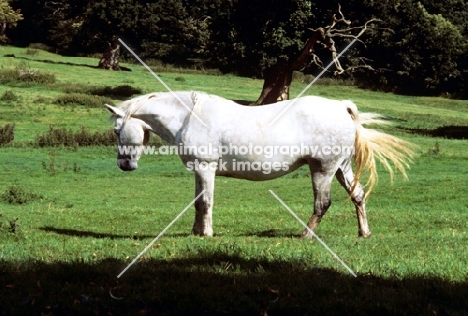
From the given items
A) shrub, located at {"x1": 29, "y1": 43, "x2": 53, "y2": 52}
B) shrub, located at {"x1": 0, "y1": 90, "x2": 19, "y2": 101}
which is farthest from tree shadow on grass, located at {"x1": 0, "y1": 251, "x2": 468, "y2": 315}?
shrub, located at {"x1": 29, "y1": 43, "x2": 53, "y2": 52}

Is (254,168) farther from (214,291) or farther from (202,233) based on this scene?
(214,291)

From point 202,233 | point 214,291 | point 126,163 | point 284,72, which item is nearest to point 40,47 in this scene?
point 284,72

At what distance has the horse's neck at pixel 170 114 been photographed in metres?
12.0

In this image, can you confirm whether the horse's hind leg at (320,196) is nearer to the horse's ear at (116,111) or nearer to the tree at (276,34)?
the horse's ear at (116,111)

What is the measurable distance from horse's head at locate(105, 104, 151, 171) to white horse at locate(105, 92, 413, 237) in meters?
0.02

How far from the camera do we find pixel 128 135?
12.2 metres

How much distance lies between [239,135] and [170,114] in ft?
3.91

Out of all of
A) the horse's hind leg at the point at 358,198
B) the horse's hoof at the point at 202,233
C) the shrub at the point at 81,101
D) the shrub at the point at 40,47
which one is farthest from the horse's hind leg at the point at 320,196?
the shrub at the point at 40,47

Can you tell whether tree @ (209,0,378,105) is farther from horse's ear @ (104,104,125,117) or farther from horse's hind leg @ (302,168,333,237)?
horse's ear @ (104,104,125,117)

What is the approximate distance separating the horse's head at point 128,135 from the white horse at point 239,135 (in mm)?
17

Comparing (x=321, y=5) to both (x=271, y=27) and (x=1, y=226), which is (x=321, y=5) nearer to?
(x=271, y=27)

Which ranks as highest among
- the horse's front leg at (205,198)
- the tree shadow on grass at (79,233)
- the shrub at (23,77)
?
the horse's front leg at (205,198)

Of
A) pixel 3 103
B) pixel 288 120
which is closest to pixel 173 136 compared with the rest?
pixel 288 120

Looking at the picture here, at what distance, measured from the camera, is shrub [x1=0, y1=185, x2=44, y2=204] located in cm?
1891
